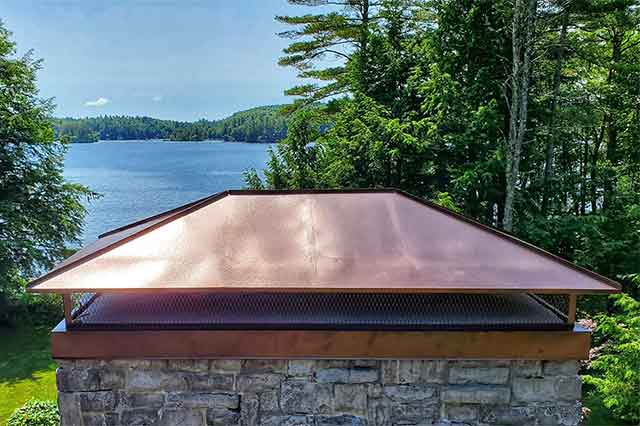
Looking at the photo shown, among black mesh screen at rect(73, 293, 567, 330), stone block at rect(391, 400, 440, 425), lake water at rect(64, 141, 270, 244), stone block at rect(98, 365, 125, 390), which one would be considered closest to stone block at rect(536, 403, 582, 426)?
black mesh screen at rect(73, 293, 567, 330)

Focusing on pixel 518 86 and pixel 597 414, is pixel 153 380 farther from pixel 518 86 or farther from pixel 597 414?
pixel 518 86

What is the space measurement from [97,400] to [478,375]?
2586 mm

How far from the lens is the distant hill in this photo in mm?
33884

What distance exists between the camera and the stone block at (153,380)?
119 inches

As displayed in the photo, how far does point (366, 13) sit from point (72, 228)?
34.4 feet

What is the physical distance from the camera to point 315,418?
10.2ft

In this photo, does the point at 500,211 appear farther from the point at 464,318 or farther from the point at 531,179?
the point at 464,318

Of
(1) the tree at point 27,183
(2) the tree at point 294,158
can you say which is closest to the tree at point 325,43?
(2) the tree at point 294,158

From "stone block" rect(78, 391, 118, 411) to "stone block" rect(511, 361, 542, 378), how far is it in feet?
8.89

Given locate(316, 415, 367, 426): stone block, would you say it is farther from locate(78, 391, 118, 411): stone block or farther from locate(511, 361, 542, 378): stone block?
locate(78, 391, 118, 411): stone block

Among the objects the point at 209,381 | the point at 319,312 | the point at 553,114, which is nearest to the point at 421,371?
the point at 319,312

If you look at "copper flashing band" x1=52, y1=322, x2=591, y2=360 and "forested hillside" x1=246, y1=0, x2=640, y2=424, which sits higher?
"forested hillside" x1=246, y1=0, x2=640, y2=424

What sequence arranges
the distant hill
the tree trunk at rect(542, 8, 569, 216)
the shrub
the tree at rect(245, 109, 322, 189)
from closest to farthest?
1. the shrub
2. the tree trunk at rect(542, 8, 569, 216)
3. the tree at rect(245, 109, 322, 189)
4. the distant hill

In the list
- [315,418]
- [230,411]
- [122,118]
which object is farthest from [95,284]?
[122,118]
